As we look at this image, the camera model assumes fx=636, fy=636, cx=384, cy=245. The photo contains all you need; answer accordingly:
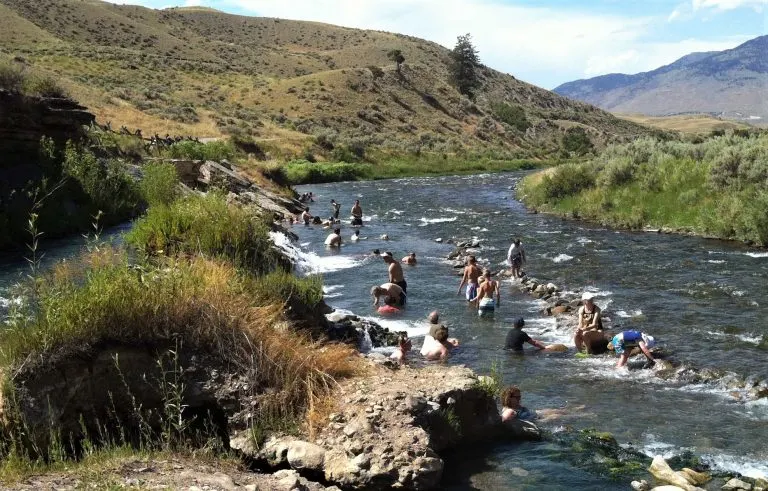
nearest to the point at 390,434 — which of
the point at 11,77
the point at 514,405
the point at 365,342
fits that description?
the point at 514,405

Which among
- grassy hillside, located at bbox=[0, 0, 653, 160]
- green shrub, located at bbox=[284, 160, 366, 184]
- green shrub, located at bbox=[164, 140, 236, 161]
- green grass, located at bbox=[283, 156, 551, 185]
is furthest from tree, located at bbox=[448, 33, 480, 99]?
green shrub, located at bbox=[164, 140, 236, 161]

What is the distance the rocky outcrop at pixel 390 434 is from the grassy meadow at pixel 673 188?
1990 centimetres

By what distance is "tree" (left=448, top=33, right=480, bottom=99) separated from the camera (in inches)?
5017

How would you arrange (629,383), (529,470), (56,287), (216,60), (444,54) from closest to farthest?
(56,287) < (529,470) < (629,383) < (216,60) < (444,54)

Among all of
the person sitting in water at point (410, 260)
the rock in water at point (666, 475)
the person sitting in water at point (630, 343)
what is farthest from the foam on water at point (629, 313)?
the person sitting in water at point (410, 260)

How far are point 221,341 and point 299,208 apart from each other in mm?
31649

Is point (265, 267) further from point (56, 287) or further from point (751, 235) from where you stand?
point (751, 235)

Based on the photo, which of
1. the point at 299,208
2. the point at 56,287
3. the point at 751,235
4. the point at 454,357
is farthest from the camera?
the point at 299,208

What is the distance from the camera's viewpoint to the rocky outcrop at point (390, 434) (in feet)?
24.3

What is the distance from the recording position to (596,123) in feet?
484

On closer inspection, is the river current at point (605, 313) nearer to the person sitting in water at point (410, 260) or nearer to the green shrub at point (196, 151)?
the person sitting in water at point (410, 260)

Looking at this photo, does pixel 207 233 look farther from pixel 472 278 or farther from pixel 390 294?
pixel 472 278

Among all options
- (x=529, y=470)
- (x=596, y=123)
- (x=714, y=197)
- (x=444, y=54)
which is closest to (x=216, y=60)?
(x=444, y=54)

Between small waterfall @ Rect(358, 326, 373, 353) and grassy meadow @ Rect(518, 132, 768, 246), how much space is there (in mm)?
17407
